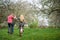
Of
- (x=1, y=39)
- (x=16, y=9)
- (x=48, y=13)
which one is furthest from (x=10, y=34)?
(x=16, y=9)

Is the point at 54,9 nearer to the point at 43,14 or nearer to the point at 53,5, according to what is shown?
the point at 53,5

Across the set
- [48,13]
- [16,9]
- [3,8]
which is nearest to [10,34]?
[48,13]

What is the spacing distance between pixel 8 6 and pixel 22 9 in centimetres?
509

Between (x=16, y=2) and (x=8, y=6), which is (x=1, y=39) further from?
(x=16, y=2)

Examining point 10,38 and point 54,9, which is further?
point 54,9

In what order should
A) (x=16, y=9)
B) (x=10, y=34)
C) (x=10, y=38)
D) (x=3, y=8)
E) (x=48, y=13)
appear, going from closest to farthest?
(x=10, y=38)
(x=10, y=34)
(x=48, y=13)
(x=3, y=8)
(x=16, y=9)

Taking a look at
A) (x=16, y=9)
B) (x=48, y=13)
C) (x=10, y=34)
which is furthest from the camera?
(x=16, y=9)

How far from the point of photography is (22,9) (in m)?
37.8

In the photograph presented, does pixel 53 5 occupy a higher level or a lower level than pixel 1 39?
higher

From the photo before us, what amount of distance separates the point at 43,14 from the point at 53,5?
2.06m

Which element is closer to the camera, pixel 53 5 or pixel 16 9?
pixel 53 5

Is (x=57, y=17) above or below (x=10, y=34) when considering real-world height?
above

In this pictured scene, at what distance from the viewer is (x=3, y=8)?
33.0m

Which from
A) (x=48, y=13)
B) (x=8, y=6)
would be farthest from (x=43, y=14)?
(x=8, y=6)
